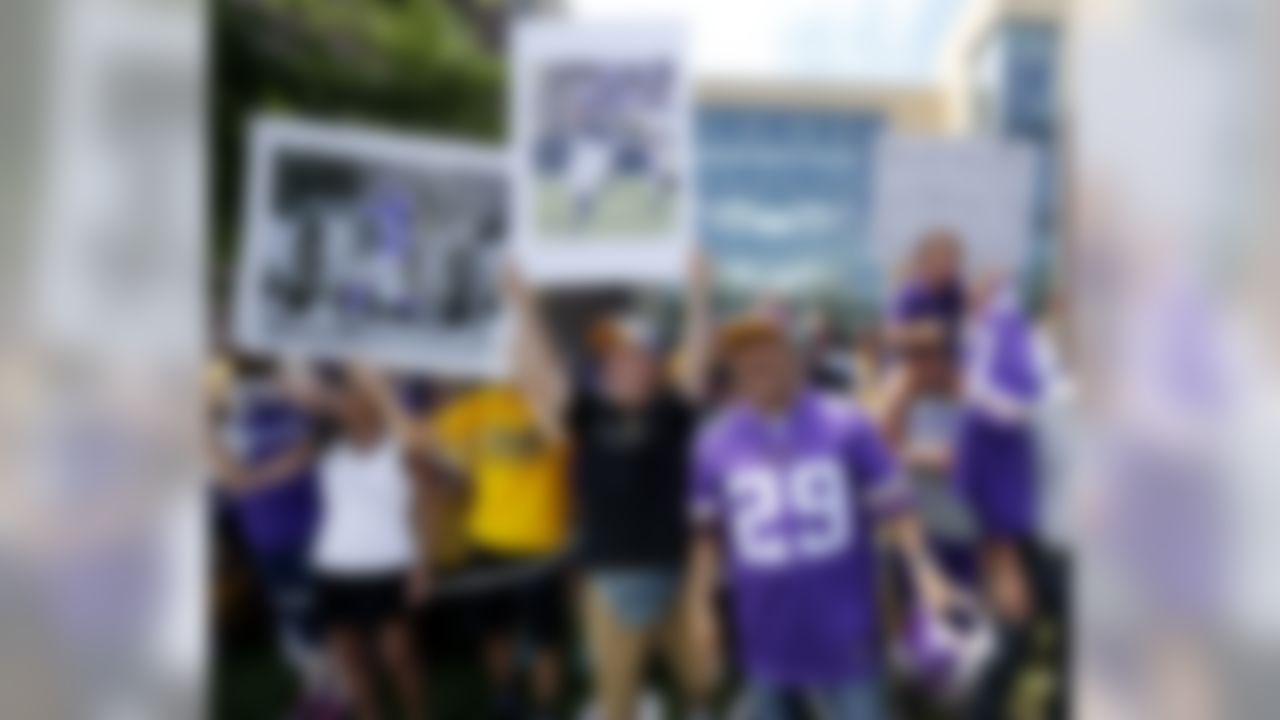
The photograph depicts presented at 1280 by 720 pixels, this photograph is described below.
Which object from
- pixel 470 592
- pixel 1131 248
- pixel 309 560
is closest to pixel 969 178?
pixel 1131 248

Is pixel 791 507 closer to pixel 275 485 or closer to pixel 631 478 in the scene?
pixel 631 478

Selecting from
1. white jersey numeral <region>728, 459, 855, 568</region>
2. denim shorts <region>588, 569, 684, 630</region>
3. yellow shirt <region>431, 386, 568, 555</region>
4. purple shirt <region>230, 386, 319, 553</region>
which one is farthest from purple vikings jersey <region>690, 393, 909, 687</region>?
purple shirt <region>230, 386, 319, 553</region>

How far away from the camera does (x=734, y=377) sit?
2430 millimetres

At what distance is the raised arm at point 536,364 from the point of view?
243 centimetres

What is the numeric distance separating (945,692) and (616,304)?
84cm

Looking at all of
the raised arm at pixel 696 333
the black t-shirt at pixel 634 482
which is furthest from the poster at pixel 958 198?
the black t-shirt at pixel 634 482

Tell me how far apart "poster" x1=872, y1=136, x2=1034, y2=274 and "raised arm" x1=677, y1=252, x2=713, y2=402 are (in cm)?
29

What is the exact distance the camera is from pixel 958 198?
2428 millimetres

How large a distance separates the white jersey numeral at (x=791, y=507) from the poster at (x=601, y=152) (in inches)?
14.4

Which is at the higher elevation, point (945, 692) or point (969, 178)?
point (969, 178)

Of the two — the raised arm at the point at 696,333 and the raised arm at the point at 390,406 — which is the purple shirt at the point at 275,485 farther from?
the raised arm at the point at 696,333

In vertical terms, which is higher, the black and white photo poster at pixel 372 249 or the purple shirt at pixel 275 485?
the black and white photo poster at pixel 372 249

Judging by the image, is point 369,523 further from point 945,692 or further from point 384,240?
point 945,692

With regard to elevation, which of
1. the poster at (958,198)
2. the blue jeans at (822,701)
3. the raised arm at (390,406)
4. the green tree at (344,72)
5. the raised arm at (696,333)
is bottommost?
the blue jeans at (822,701)
